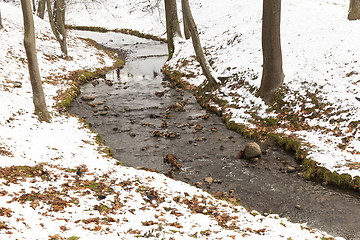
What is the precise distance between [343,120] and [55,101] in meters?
13.0

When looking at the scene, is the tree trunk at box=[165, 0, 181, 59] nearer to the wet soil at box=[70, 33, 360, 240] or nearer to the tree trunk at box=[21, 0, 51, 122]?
the wet soil at box=[70, 33, 360, 240]

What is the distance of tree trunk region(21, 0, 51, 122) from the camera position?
9.62m

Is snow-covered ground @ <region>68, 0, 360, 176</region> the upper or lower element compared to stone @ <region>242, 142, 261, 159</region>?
upper

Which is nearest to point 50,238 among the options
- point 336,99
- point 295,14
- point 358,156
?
point 358,156

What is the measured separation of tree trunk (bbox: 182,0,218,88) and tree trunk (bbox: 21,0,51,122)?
7828 millimetres

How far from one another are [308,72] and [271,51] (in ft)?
6.99

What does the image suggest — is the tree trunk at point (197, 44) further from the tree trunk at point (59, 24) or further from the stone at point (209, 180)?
the tree trunk at point (59, 24)

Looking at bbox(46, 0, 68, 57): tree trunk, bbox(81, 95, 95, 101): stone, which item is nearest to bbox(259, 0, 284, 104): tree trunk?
bbox(81, 95, 95, 101): stone

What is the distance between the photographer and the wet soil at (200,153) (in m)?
7.48

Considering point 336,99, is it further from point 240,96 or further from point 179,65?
point 179,65

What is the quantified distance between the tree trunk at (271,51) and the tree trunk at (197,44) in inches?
143

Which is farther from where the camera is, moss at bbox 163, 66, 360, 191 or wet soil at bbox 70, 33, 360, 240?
moss at bbox 163, 66, 360, 191

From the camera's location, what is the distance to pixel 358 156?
8500 mm

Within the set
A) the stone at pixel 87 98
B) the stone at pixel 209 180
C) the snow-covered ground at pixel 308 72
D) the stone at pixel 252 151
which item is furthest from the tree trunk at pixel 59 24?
the stone at pixel 209 180
